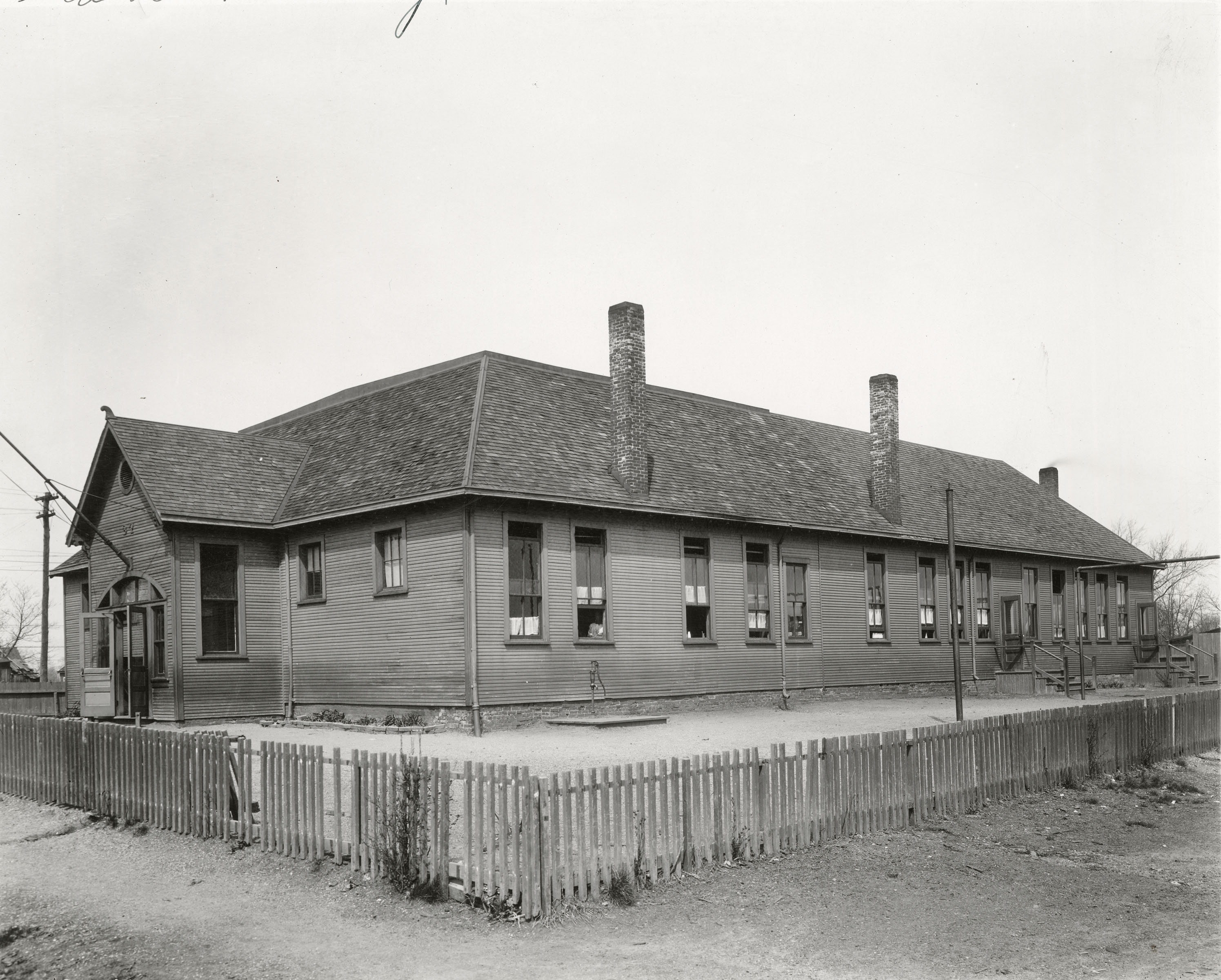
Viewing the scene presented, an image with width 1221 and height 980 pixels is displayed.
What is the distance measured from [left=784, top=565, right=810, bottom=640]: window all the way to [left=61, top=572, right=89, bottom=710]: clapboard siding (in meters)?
18.5

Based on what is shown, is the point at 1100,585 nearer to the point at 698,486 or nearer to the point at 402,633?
the point at 698,486

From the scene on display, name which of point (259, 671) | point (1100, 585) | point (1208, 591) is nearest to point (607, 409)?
point (259, 671)

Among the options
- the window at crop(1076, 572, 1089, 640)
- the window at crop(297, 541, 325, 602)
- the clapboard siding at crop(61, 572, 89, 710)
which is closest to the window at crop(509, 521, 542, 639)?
the window at crop(297, 541, 325, 602)

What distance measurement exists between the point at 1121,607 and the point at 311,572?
28180mm

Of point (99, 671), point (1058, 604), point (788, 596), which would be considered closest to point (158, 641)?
point (99, 671)

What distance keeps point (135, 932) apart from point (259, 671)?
606 inches

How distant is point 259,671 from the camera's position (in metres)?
24.3

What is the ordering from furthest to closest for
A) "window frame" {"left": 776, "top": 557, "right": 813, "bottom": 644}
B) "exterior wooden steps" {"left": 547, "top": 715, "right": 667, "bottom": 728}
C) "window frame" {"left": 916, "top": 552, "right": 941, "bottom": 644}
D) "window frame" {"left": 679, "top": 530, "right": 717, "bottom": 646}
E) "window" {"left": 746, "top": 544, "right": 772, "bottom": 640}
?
1. "window frame" {"left": 916, "top": 552, "right": 941, "bottom": 644}
2. "window frame" {"left": 776, "top": 557, "right": 813, "bottom": 644}
3. "window" {"left": 746, "top": 544, "right": 772, "bottom": 640}
4. "window frame" {"left": 679, "top": 530, "right": 717, "bottom": 646}
5. "exterior wooden steps" {"left": 547, "top": 715, "right": 667, "bottom": 728}

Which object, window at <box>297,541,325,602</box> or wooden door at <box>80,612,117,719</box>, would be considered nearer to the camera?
wooden door at <box>80,612,117,719</box>

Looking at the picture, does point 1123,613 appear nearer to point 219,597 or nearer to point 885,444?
point 885,444

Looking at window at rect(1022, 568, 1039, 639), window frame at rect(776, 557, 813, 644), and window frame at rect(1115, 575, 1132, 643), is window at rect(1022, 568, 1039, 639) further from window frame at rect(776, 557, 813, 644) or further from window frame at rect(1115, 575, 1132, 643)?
window frame at rect(776, 557, 813, 644)

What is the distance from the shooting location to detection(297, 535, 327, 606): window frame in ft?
78.1

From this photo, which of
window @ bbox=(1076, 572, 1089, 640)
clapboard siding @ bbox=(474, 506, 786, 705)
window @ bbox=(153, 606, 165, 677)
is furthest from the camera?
window @ bbox=(1076, 572, 1089, 640)

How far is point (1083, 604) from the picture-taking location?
1480 inches
